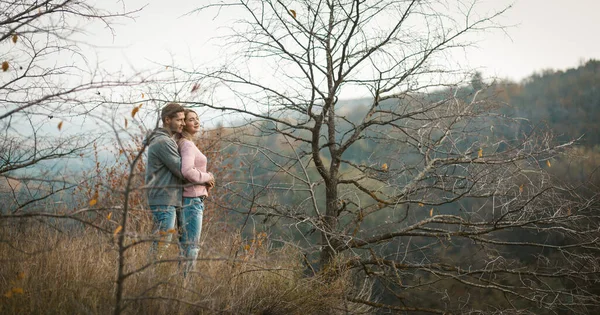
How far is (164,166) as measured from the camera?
12.1ft

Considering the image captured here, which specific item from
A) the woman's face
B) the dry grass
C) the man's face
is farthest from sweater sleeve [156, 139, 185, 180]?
the dry grass

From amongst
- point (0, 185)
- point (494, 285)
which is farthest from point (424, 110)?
point (0, 185)

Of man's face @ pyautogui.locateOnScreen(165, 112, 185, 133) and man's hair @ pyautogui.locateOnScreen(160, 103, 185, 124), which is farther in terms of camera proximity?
man's face @ pyautogui.locateOnScreen(165, 112, 185, 133)

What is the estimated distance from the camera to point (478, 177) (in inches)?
206

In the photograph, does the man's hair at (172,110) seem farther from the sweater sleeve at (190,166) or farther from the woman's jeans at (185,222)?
the woman's jeans at (185,222)

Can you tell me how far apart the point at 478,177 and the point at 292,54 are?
2.39 m

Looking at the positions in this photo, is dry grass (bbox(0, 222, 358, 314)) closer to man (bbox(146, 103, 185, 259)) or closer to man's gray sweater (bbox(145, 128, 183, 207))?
man (bbox(146, 103, 185, 259))

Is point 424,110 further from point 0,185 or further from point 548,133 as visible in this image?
point 0,185

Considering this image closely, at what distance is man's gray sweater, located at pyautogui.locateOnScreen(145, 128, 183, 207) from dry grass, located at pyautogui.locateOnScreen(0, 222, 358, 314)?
1.35ft

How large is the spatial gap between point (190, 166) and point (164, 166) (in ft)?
0.68

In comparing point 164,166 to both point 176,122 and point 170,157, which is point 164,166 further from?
point 176,122

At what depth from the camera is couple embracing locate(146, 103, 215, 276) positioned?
3566 millimetres

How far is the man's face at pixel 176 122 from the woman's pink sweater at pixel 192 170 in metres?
0.10

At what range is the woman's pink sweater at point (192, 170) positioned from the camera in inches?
142
